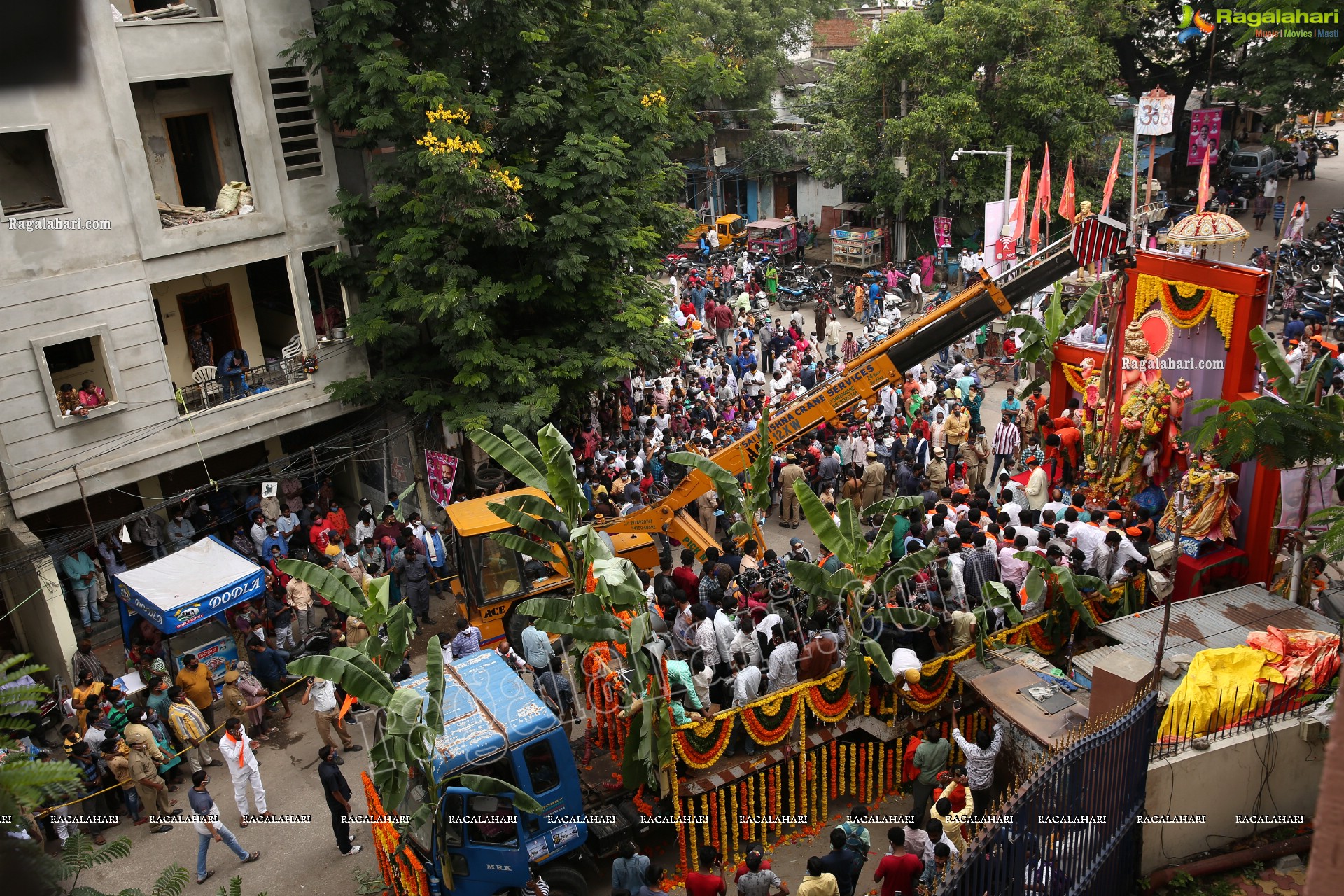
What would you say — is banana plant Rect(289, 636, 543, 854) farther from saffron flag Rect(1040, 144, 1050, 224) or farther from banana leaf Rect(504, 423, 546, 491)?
saffron flag Rect(1040, 144, 1050, 224)

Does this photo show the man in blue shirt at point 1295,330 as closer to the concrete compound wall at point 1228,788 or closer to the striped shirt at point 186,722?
the concrete compound wall at point 1228,788

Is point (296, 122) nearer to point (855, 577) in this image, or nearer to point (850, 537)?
point (850, 537)

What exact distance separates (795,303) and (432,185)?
670 inches

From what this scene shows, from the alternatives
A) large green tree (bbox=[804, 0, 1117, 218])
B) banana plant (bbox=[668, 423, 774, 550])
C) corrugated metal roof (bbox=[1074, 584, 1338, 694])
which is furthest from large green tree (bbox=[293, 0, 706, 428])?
large green tree (bbox=[804, 0, 1117, 218])

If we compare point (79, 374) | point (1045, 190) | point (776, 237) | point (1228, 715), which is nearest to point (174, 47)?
point (79, 374)

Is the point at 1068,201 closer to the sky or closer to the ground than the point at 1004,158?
closer to the ground

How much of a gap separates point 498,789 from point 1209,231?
1152 centimetres

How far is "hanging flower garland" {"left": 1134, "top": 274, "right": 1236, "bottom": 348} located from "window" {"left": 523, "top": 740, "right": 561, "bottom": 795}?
34.0ft

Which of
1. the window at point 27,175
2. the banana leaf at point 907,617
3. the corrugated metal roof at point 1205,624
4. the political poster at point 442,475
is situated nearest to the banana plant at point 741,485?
the banana leaf at point 907,617

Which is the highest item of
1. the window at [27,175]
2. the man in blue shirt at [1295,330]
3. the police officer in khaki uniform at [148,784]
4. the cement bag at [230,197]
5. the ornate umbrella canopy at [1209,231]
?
the window at [27,175]

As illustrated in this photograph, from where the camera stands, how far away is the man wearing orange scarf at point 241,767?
460 inches

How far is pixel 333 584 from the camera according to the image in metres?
10.3

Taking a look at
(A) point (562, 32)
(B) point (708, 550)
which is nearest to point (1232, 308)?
(B) point (708, 550)

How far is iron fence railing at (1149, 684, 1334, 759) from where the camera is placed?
32.0 ft
